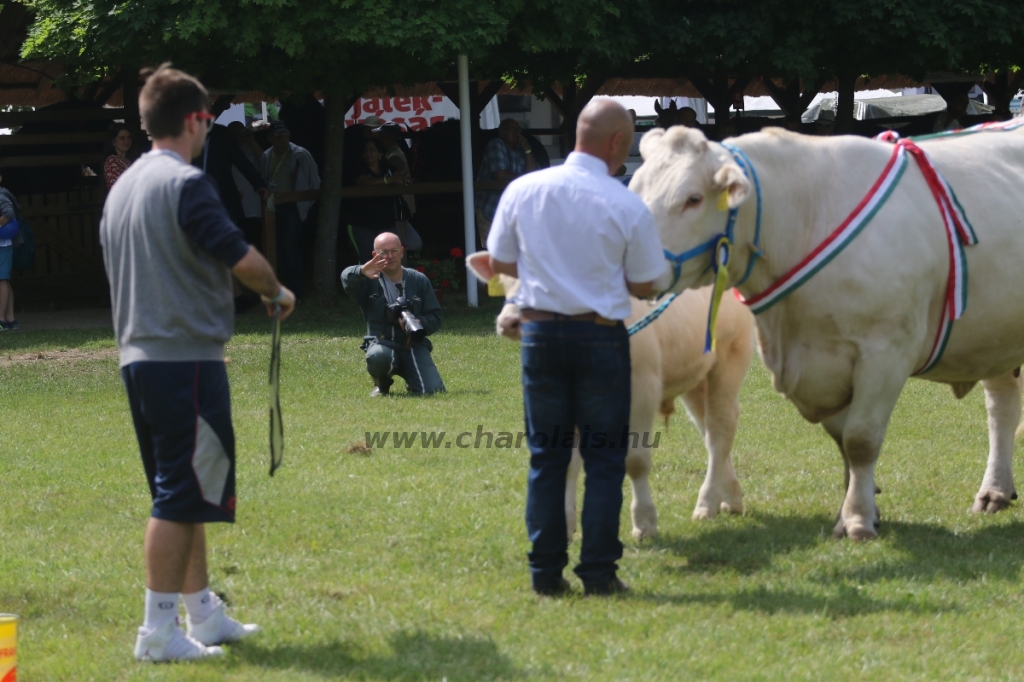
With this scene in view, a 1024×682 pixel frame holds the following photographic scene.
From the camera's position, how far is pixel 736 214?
18.3 feet

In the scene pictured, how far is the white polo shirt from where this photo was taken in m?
4.88

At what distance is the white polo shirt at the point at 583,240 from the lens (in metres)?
4.88

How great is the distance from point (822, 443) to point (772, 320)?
2852 millimetres

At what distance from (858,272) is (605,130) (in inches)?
61.5

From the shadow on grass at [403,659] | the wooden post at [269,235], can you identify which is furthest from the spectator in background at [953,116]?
the shadow on grass at [403,659]

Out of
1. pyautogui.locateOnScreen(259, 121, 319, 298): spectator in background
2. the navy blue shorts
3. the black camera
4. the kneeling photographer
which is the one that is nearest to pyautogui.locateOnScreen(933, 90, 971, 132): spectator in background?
pyautogui.locateOnScreen(259, 121, 319, 298): spectator in background

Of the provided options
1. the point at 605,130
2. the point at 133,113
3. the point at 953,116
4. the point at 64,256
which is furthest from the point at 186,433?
the point at 953,116

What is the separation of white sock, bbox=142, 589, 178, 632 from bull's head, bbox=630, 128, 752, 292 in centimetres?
249

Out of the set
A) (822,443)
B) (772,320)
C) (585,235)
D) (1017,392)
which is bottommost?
(822,443)

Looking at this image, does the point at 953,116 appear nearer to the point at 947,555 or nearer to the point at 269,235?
the point at 269,235

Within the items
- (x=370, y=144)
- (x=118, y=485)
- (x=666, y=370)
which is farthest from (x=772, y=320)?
(x=370, y=144)

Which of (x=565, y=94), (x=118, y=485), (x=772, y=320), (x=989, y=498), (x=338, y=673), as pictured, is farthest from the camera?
(x=565, y=94)

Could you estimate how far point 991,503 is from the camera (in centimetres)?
676

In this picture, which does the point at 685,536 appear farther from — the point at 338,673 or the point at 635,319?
the point at 338,673
